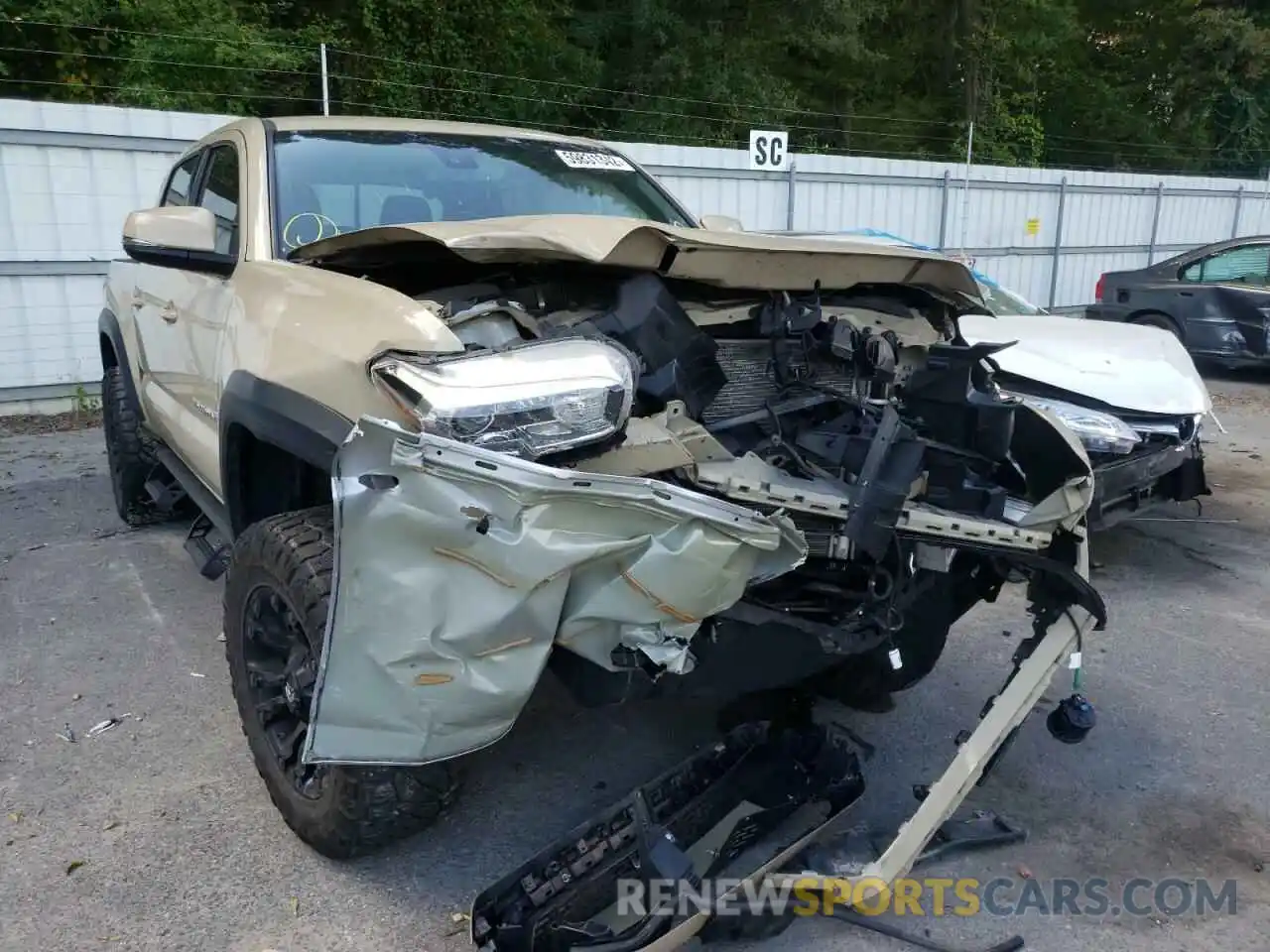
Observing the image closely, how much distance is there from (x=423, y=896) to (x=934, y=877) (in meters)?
1.33

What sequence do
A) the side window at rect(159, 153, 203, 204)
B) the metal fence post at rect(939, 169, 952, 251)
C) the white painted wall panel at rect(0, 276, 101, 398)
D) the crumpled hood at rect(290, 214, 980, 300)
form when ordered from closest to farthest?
1. the crumpled hood at rect(290, 214, 980, 300)
2. the side window at rect(159, 153, 203, 204)
3. the white painted wall panel at rect(0, 276, 101, 398)
4. the metal fence post at rect(939, 169, 952, 251)

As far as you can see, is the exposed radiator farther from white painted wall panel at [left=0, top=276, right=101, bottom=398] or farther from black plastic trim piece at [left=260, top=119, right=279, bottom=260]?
white painted wall panel at [left=0, top=276, right=101, bottom=398]

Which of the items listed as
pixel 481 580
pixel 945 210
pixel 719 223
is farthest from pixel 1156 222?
pixel 481 580

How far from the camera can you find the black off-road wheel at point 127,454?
5188mm

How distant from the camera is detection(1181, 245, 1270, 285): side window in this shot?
33.3 ft

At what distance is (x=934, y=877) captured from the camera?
2.69m

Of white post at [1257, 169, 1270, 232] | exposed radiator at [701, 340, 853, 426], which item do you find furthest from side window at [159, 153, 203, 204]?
white post at [1257, 169, 1270, 232]

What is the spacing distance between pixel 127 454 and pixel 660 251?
3924 millimetres

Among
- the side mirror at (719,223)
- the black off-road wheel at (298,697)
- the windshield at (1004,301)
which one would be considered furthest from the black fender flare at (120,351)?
the windshield at (1004,301)

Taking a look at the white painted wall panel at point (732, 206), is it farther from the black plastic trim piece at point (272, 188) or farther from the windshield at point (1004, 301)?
the black plastic trim piece at point (272, 188)

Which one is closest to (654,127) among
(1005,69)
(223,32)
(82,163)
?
(223,32)

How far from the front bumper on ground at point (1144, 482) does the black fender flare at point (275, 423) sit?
3288mm

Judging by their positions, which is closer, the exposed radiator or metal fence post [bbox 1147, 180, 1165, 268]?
the exposed radiator

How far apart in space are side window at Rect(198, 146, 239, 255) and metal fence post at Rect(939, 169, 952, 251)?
10.9 meters
